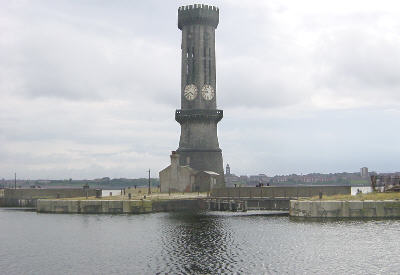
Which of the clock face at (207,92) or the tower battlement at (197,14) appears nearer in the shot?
the tower battlement at (197,14)

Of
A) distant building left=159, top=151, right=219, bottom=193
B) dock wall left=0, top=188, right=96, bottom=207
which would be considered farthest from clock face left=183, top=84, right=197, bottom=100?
dock wall left=0, top=188, right=96, bottom=207

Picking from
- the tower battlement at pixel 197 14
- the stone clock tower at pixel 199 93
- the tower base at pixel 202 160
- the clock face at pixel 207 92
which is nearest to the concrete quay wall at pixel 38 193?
the tower base at pixel 202 160

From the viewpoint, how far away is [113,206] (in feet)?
260

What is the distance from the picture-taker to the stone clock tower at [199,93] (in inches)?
4471

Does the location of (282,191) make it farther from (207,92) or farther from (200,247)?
(200,247)

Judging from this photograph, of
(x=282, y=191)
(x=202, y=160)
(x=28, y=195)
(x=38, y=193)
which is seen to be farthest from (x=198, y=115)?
(x=28, y=195)

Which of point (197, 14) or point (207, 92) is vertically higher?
point (197, 14)

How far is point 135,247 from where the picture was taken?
160ft

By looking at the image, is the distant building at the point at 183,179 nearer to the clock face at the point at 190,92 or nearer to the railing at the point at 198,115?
the railing at the point at 198,115

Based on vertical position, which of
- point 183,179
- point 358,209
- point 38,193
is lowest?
point 358,209

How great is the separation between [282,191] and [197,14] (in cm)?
4637

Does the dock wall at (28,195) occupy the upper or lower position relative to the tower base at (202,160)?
lower

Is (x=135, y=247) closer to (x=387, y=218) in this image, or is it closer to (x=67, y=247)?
(x=67, y=247)

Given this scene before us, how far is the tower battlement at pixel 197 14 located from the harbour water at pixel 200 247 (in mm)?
57990
